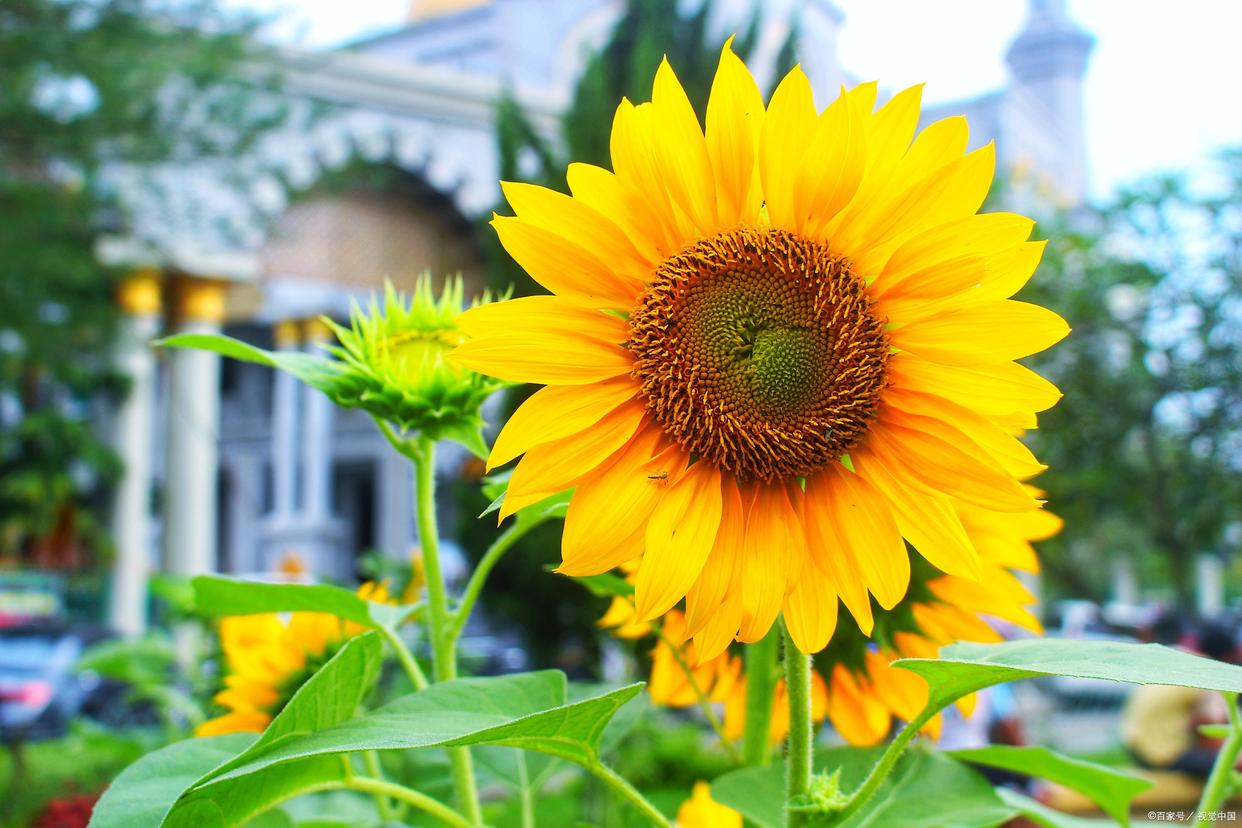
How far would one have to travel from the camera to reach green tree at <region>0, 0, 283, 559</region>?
194 inches

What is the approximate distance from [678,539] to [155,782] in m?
0.20

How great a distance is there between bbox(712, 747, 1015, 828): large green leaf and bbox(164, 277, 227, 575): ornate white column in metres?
7.33

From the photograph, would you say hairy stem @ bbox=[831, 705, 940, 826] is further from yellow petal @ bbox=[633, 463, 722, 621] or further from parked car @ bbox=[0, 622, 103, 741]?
parked car @ bbox=[0, 622, 103, 741]

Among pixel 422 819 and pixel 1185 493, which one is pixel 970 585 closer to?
pixel 422 819

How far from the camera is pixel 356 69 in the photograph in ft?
28.9

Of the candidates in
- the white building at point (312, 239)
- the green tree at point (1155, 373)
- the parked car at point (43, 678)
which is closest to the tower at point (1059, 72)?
the white building at point (312, 239)

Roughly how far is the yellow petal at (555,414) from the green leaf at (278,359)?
0.14 metres

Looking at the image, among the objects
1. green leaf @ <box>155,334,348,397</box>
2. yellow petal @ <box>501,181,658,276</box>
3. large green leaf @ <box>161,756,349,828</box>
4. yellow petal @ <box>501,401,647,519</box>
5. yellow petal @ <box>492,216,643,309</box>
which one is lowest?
large green leaf @ <box>161,756,349,828</box>

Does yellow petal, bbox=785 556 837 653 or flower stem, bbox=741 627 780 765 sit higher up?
yellow petal, bbox=785 556 837 653

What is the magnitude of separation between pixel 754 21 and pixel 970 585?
5.03 metres

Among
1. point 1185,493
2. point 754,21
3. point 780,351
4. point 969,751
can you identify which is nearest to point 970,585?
point 969,751

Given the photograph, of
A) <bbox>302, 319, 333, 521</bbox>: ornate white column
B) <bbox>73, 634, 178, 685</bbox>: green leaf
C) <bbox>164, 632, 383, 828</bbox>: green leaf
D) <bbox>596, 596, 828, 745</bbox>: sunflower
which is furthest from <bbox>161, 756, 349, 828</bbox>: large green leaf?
<bbox>302, 319, 333, 521</bbox>: ornate white column

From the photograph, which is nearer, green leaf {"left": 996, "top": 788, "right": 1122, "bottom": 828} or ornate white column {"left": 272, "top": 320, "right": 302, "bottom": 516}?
green leaf {"left": 996, "top": 788, "right": 1122, "bottom": 828}

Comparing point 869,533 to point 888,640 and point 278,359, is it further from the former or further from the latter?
point 278,359
